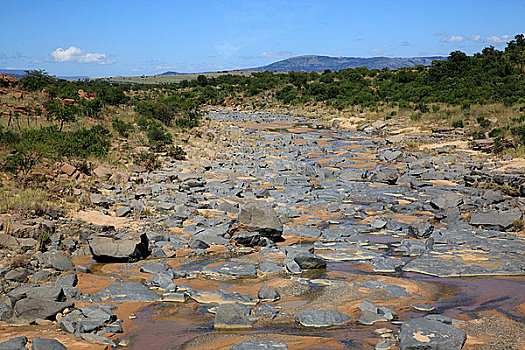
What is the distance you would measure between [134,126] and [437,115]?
20.6 metres

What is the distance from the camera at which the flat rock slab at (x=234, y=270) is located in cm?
730

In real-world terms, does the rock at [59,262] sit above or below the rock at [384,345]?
above

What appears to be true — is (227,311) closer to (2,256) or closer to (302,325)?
(302,325)

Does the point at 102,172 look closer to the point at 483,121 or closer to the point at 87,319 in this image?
the point at 87,319

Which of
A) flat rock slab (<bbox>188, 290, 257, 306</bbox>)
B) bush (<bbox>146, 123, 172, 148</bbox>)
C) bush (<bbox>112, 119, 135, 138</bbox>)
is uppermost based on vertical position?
bush (<bbox>112, 119, 135, 138</bbox>)

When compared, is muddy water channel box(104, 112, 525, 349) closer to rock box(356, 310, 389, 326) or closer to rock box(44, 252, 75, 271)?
rock box(356, 310, 389, 326)

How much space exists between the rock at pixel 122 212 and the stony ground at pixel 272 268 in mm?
25

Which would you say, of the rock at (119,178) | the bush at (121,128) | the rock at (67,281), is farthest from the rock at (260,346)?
the bush at (121,128)

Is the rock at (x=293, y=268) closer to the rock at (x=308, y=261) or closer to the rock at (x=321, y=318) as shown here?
the rock at (x=308, y=261)

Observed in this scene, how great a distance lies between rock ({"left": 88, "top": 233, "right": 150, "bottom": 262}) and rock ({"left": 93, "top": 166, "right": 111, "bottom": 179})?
5255mm

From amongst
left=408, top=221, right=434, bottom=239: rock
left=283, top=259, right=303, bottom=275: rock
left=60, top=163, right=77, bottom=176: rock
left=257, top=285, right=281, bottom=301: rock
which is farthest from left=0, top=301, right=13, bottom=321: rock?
left=408, top=221, right=434, bottom=239: rock

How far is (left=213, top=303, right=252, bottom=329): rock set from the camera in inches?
210

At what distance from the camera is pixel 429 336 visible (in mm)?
4699

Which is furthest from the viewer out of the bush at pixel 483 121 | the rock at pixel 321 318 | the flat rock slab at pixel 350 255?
the bush at pixel 483 121
